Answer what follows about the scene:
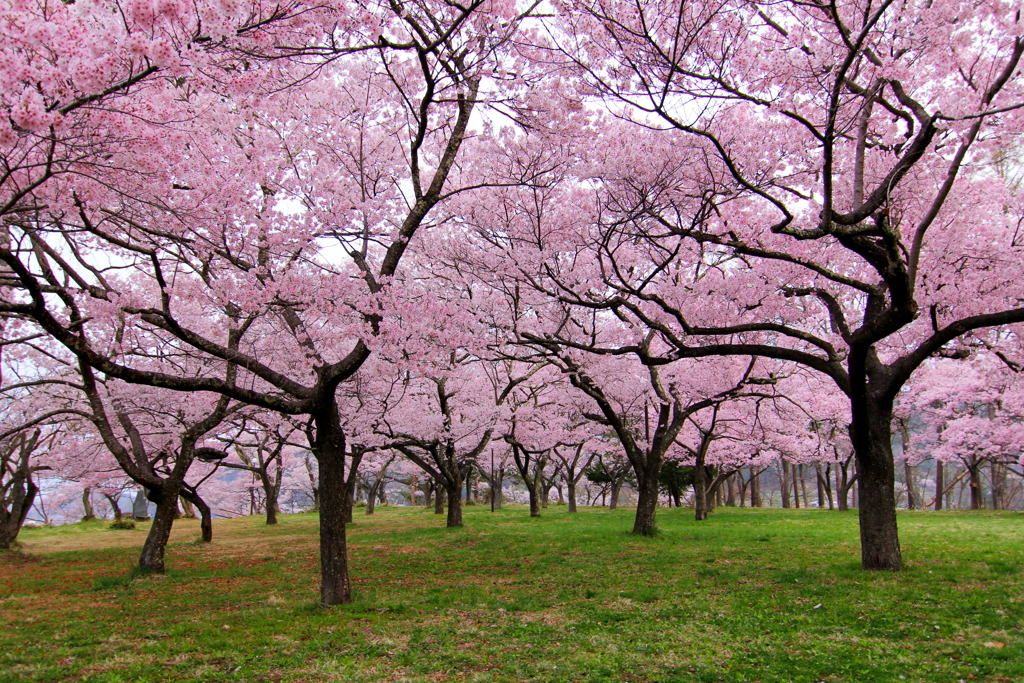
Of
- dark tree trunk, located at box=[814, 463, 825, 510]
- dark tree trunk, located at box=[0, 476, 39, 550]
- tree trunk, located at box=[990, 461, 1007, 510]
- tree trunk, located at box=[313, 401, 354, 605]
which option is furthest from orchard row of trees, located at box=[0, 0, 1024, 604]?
tree trunk, located at box=[990, 461, 1007, 510]

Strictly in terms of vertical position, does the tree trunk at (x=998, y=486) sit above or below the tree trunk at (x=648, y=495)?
below

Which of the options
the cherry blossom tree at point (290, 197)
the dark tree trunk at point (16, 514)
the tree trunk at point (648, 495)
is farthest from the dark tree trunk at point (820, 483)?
the dark tree trunk at point (16, 514)

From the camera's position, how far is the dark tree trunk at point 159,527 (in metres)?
13.2

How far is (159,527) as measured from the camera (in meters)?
13.4

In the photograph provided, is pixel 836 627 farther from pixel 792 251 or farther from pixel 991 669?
pixel 792 251

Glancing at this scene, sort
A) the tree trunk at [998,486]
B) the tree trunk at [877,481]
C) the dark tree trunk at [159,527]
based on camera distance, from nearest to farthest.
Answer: the tree trunk at [877,481]
the dark tree trunk at [159,527]
the tree trunk at [998,486]

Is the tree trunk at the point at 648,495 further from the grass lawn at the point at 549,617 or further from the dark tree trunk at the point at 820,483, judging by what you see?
the dark tree trunk at the point at 820,483

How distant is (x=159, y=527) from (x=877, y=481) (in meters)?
15.0

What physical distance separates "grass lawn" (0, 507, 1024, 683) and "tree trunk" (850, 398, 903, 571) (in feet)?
1.54

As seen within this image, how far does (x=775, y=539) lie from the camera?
56.5ft

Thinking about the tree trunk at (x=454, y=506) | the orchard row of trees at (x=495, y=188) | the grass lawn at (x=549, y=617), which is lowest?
the tree trunk at (x=454, y=506)

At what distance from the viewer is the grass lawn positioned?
19.9 feet

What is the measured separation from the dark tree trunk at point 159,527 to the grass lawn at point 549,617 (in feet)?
1.92

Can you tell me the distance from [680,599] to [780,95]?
7.52 metres
